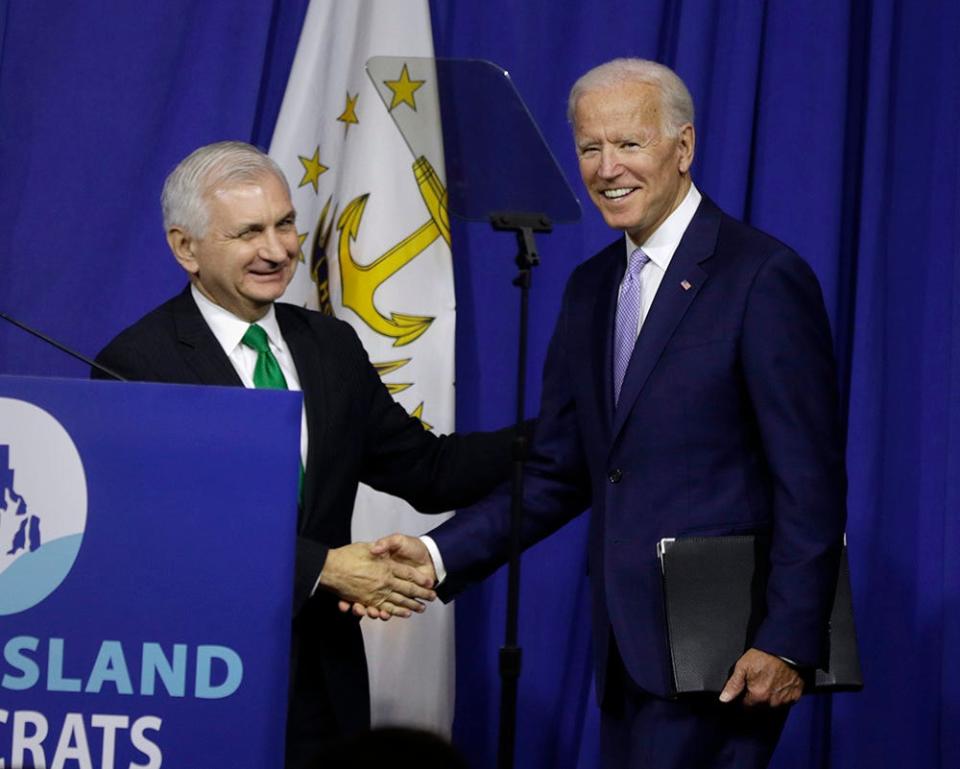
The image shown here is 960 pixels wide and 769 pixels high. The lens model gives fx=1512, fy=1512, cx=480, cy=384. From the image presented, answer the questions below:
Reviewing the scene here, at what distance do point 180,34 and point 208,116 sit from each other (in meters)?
0.23

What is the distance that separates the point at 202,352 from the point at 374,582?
50cm

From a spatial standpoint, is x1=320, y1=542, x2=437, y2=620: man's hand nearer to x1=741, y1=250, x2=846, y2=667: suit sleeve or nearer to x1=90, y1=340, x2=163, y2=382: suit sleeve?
x1=90, y1=340, x2=163, y2=382: suit sleeve

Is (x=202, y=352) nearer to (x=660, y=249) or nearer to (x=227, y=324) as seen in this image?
(x=227, y=324)

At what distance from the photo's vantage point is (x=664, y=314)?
94.7 inches

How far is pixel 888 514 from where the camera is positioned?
3.46m

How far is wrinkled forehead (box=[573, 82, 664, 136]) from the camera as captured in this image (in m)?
2.52

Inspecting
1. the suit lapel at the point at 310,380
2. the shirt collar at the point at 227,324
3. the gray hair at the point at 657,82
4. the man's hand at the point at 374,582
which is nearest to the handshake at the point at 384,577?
the man's hand at the point at 374,582

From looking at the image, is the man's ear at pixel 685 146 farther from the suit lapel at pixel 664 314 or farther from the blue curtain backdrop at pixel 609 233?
the blue curtain backdrop at pixel 609 233

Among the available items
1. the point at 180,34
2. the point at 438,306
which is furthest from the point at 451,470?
the point at 180,34

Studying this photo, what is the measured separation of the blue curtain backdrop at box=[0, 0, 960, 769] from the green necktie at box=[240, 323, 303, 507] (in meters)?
1.06

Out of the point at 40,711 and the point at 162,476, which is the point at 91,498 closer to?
the point at 162,476

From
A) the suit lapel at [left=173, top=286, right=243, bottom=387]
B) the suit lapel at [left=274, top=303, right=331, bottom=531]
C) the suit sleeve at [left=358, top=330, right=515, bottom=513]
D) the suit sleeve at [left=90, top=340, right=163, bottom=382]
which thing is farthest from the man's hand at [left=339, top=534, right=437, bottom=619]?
the suit sleeve at [left=90, top=340, right=163, bottom=382]

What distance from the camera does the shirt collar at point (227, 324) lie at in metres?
2.66

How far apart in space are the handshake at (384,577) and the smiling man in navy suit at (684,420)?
344 millimetres
